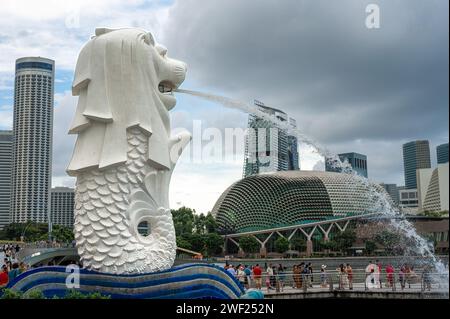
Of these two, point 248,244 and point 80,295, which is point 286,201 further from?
point 80,295

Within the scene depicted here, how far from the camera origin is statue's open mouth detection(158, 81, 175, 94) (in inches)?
494

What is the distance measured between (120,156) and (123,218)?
128 cm

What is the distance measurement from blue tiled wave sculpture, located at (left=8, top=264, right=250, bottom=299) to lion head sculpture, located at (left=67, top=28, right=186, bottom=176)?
2216 mm

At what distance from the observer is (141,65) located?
37.4 ft

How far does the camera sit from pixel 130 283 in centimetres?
1032

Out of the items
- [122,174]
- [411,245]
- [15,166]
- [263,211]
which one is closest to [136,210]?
[122,174]

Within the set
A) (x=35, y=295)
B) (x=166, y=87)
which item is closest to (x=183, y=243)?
(x=166, y=87)

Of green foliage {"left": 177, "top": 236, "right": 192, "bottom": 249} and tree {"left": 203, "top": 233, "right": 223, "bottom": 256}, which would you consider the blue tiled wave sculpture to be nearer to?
green foliage {"left": 177, "top": 236, "right": 192, "bottom": 249}

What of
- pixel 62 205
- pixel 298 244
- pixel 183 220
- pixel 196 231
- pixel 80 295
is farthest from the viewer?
pixel 62 205

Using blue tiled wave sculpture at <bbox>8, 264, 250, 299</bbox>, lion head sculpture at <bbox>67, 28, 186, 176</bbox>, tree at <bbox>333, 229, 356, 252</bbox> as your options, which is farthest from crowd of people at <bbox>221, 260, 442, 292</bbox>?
tree at <bbox>333, 229, 356, 252</bbox>

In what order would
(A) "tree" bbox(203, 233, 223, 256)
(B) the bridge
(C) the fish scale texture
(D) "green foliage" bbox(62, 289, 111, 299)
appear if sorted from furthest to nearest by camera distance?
(B) the bridge
(A) "tree" bbox(203, 233, 223, 256)
(C) the fish scale texture
(D) "green foliage" bbox(62, 289, 111, 299)

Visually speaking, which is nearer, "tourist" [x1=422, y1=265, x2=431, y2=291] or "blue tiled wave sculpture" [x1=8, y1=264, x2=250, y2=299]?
"blue tiled wave sculpture" [x1=8, y1=264, x2=250, y2=299]

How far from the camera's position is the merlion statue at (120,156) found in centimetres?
1077

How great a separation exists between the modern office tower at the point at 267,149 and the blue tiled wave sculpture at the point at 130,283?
58676 millimetres
